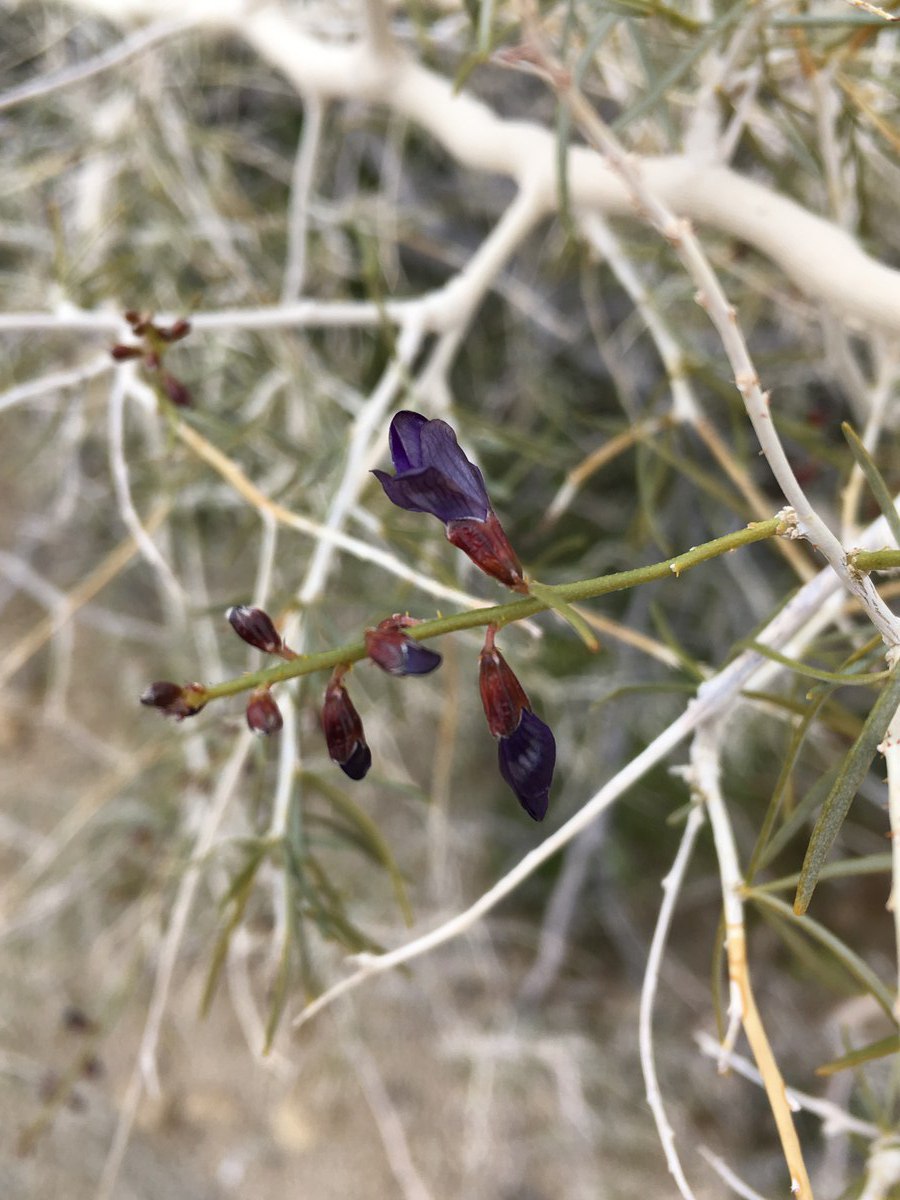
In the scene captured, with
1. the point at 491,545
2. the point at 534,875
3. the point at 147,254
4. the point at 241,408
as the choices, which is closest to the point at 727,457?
the point at 491,545

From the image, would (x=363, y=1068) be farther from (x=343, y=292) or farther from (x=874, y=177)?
(x=874, y=177)

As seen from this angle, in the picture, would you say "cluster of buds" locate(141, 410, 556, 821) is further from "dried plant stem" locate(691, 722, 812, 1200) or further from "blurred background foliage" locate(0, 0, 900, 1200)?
"blurred background foliage" locate(0, 0, 900, 1200)

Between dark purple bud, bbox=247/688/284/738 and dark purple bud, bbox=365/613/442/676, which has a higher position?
dark purple bud, bbox=365/613/442/676

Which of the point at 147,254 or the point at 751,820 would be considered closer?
the point at 147,254

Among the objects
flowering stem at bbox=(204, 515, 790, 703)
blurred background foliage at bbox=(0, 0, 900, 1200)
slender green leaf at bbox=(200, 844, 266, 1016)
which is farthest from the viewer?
blurred background foliage at bbox=(0, 0, 900, 1200)

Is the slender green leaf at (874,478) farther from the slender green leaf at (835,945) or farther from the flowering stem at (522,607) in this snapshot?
the slender green leaf at (835,945)

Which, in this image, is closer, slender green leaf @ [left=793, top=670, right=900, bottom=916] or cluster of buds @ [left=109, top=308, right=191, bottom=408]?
slender green leaf @ [left=793, top=670, right=900, bottom=916]

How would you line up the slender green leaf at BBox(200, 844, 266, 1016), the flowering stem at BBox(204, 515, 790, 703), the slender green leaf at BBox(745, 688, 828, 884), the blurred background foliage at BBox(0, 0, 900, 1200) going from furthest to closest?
1. the blurred background foliage at BBox(0, 0, 900, 1200)
2. the slender green leaf at BBox(200, 844, 266, 1016)
3. the slender green leaf at BBox(745, 688, 828, 884)
4. the flowering stem at BBox(204, 515, 790, 703)

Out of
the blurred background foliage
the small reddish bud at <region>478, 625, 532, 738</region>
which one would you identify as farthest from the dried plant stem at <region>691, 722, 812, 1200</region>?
the blurred background foliage
